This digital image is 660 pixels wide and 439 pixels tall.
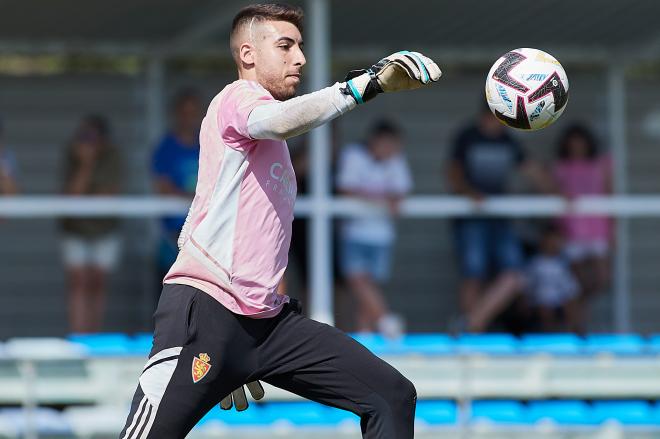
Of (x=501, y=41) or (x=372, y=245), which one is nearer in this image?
(x=372, y=245)

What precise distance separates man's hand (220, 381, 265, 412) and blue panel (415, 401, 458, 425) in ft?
11.1

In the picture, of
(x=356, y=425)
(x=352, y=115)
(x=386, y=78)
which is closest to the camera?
(x=386, y=78)

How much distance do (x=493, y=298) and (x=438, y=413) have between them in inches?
136

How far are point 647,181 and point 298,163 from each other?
4.71m

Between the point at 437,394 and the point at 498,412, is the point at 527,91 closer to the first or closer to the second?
the point at 437,394

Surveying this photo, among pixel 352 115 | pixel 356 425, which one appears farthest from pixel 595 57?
pixel 356 425

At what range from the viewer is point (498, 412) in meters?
8.38

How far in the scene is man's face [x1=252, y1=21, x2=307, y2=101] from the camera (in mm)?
4816

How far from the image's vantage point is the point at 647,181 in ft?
45.3

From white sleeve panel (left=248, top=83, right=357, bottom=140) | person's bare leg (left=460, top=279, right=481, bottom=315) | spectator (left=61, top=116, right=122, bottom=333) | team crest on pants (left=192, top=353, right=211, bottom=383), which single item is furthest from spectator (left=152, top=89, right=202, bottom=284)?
white sleeve panel (left=248, top=83, right=357, bottom=140)

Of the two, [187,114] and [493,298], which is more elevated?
[187,114]

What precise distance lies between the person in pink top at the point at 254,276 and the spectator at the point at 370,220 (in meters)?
5.58

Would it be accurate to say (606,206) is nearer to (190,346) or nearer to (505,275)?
(505,275)

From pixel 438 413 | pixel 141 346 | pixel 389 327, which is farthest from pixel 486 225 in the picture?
pixel 141 346
